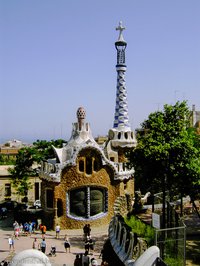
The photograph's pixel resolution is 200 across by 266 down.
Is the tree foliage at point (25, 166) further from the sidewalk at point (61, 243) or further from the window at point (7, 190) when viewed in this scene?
the sidewalk at point (61, 243)

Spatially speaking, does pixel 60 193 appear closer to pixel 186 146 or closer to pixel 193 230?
pixel 193 230

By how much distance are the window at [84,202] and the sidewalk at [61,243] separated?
1.19 metres

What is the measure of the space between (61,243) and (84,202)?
15.8 feet

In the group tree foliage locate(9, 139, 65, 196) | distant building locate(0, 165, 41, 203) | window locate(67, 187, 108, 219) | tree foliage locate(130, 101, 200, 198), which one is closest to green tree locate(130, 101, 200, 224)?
tree foliage locate(130, 101, 200, 198)

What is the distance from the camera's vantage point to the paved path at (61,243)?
64.5ft

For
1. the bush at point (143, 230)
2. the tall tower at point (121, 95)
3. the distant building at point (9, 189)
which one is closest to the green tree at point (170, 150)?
the bush at point (143, 230)

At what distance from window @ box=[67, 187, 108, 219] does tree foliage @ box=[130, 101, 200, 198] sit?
8588 mm

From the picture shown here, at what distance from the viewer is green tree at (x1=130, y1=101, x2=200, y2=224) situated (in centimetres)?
1838

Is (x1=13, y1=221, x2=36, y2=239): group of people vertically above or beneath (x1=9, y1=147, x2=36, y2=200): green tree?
beneath

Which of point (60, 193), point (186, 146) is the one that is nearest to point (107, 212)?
point (60, 193)

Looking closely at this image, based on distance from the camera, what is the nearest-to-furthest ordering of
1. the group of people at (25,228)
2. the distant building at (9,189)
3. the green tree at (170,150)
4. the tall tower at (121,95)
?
the green tree at (170,150)
the group of people at (25,228)
the tall tower at (121,95)
the distant building at (9,189)

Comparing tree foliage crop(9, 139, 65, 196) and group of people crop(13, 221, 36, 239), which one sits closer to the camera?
group of people crop(13, 221, 36, 239)

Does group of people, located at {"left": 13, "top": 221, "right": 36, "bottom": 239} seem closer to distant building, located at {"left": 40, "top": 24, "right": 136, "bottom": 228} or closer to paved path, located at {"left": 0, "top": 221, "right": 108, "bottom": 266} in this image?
paved path, located at {"left": 0, "top": 221, "right": 108, "bottom": 266}

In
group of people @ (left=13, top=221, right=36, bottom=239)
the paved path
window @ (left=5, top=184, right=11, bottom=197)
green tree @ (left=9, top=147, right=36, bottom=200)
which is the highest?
green tree @ (left=9, top=147, right=36, bottom=200)
